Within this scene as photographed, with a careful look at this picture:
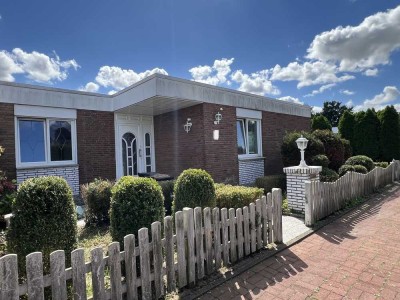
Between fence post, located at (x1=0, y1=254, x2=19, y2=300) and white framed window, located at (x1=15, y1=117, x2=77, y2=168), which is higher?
white framed window, located at (x1=15, y1=117, x2=77, y2=168)

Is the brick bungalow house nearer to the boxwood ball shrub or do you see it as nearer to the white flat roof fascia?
the white flat roof fascia

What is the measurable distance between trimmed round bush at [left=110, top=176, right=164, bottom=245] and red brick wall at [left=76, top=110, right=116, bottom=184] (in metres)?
6.51

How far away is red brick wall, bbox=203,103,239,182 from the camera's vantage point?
28.8ft

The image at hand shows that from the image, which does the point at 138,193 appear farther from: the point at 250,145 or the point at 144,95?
the point at 250,145

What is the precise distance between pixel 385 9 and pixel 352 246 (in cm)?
912

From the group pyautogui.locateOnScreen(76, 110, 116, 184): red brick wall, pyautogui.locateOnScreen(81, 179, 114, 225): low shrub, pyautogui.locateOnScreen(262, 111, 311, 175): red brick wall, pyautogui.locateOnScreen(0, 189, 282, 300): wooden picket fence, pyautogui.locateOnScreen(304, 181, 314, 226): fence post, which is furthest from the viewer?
pyautogui.locateOnScreen(262, 111, 311, 175): red brick wall

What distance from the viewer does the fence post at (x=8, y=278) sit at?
73.6 inches

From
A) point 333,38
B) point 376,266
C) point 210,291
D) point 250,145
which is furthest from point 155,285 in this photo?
point 333,38

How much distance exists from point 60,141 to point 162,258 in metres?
7.63

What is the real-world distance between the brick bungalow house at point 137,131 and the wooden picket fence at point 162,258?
15.5 feet

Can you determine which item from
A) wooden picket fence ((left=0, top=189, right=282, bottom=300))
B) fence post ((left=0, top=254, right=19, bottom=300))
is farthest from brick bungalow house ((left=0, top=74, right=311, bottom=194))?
fence post ((left=0, top=254, right=19, bottom=300))

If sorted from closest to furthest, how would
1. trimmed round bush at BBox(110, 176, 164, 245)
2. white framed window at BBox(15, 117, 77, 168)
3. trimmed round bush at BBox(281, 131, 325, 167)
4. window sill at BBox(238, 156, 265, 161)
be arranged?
trimmed round bush at BBox(110, 176, 164, 245)
white framed window at BBox(15, 117, 77, 168)
trimmed round bush at BBox(281, 131, 325, 167)
window sill at BBox(238, 156, 265, 161)

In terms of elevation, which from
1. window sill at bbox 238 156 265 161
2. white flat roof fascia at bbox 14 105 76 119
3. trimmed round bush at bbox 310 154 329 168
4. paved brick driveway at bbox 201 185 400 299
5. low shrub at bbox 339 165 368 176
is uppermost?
white flat roof fascia at bbox 14 105 76 119

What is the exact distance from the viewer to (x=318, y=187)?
5.72 metres
